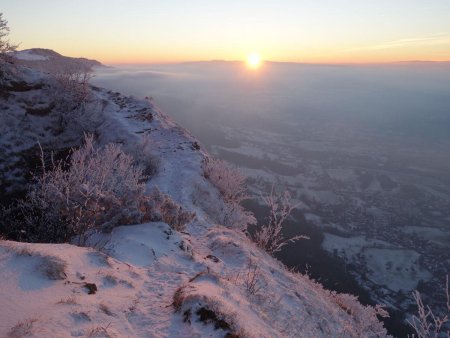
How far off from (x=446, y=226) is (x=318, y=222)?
138 feet

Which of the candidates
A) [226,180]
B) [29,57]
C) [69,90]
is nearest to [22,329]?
[226,180]

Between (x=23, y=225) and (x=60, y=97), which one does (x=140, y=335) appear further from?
(x=60, y=97)

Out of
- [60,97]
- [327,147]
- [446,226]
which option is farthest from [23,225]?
[327,147]

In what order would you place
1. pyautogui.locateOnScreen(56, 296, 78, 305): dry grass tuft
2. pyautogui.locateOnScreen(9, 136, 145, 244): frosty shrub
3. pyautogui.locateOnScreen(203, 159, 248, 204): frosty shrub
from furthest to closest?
pyautogui.locateOnScreen(203, 159, 248, 204): frosty shrub
pyautogui.locateOnScreen(9, 136, 145, 244): frosty shrub
pyautogui.locateOnScreen(56, 296, 78, 305): dry grass tuft

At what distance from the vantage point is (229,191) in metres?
15.6

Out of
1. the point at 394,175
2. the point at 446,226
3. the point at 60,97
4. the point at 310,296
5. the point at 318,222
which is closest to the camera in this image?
the point at 310,296

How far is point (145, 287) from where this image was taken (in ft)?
18.3

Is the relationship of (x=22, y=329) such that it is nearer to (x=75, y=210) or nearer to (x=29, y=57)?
(x=75, y=210)

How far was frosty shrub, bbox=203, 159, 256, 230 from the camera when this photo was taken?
14039mm

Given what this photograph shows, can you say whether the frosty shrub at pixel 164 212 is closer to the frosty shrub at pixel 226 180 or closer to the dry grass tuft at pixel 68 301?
the dry grass tuft at pixel 68 301

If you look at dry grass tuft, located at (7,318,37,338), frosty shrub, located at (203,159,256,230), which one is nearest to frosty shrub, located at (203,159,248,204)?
frosty shrub, located at (203,159,256,230)

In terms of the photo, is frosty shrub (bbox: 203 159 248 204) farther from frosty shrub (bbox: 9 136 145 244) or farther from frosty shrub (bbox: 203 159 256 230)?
frosty shrub (bbox: 9 136 145 244)

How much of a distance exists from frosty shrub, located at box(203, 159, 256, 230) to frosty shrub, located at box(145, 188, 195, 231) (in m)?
3.82

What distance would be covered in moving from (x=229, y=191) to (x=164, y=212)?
632 centimetres
